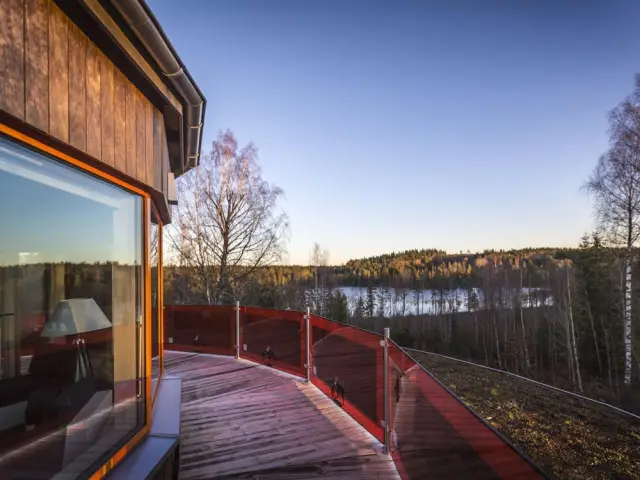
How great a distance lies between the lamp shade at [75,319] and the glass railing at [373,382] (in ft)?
7.10

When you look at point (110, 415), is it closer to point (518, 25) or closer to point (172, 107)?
point (172, 107)

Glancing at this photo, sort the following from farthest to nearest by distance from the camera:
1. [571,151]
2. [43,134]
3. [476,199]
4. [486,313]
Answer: [486,313] < [476,199] < [571,151] < [43,134]

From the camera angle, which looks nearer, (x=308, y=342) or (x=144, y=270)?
(x=144, y=270)

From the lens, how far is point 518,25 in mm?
12164

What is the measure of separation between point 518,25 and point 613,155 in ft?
22.5

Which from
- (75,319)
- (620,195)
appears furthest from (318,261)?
(75,319)

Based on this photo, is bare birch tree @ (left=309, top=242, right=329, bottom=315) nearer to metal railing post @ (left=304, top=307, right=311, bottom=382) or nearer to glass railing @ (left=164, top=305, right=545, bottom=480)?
glass railing @ (left=164, top=305, right=545, bottom=480)

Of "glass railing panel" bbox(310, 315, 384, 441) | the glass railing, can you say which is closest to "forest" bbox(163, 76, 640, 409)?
the glass railing

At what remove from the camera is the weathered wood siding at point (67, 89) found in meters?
1.64

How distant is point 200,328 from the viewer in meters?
8.10

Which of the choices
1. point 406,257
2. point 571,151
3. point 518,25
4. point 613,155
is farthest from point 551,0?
point 406,257

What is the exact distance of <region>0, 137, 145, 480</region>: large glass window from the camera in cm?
187

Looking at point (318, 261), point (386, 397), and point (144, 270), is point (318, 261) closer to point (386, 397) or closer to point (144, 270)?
point (386, 397)

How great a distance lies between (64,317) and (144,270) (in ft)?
2.91
